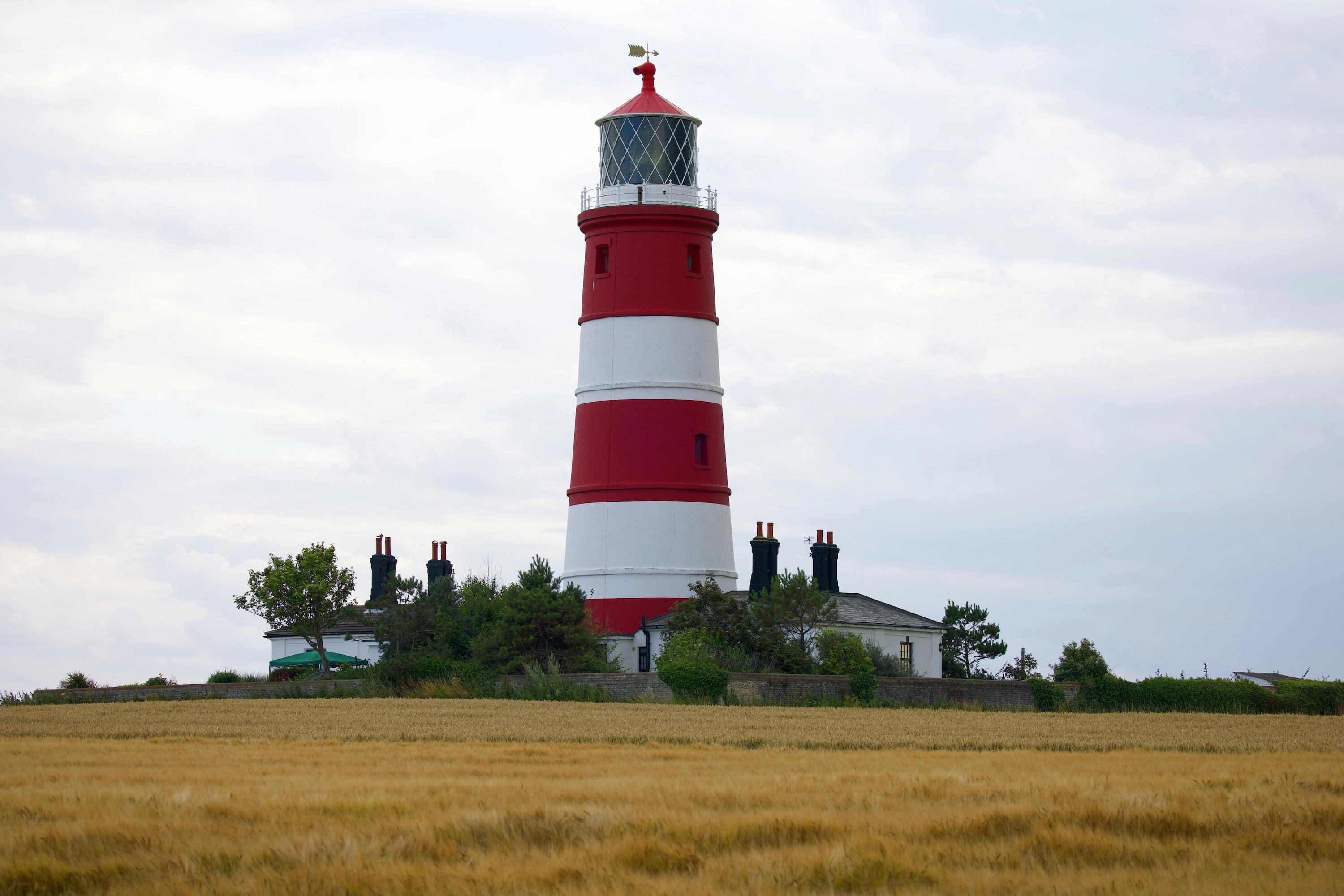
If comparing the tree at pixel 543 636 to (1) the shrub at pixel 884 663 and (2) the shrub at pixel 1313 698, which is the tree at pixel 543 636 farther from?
(2) the shrub at pixel 1313 698

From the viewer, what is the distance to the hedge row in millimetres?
33156

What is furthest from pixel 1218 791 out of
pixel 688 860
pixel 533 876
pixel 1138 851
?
pixel 533 876

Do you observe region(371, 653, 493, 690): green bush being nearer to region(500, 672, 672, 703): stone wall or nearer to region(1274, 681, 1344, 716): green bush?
region(500, 672, 672, 703): stone wall

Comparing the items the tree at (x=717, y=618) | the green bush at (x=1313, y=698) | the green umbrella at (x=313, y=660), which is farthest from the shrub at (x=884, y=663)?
the green umbrella at (x=313, y=660)

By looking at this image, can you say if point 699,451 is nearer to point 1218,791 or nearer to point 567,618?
point 567,618

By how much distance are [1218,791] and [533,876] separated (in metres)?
6.56

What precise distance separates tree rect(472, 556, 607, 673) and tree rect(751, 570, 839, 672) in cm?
429

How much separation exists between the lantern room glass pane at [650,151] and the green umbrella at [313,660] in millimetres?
20972

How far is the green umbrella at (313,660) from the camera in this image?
52.7m

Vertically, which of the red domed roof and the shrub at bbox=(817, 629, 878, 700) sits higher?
the red domed roof

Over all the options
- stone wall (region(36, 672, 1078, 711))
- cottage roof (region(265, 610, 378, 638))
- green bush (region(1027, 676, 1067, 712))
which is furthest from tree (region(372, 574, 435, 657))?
green bush (region(1027, 676, 1067, 712))

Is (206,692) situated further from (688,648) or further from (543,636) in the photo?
(688,648)

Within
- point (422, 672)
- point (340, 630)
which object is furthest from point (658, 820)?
point (340, 630)

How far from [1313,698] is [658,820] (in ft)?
94.0
